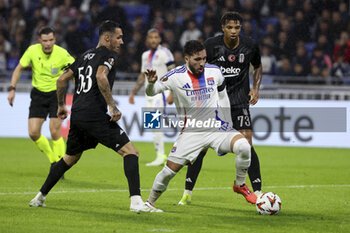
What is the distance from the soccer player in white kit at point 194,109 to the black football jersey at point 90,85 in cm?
56

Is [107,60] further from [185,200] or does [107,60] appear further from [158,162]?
[158,162]

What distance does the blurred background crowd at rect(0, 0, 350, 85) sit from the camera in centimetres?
1836

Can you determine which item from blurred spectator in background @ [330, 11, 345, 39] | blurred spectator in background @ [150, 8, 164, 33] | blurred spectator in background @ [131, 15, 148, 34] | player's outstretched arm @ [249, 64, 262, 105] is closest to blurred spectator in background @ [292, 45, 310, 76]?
blurred spectator in background @ [330, 11, 345, 39]

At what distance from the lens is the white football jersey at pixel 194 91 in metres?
7.40

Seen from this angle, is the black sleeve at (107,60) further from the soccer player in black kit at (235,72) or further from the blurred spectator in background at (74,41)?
the blurred spectator in background at (74,41)

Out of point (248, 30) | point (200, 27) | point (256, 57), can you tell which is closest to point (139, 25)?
point (200, 27)

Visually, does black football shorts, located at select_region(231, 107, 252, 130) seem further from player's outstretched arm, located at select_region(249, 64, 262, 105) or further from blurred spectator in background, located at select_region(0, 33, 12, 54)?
blurred spectator in background, located at select_region(0, 33, 12, 54)

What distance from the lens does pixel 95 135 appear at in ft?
24.2

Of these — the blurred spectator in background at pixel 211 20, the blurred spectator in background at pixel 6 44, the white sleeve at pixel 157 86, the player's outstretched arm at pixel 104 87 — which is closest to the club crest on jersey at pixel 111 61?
the player's outstretched arm at pixel 104 87

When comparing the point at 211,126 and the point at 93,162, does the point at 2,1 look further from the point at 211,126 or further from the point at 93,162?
the point at 211,126

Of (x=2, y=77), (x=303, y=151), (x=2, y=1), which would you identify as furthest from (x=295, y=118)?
(x=2, y=1)

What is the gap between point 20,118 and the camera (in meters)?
18.8

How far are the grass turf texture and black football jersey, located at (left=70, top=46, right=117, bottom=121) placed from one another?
107cm

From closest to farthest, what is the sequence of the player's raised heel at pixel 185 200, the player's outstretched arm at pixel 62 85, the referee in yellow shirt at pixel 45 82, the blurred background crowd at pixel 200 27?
the player's outstretched arm at pixel 62 85 < the player's raised heel at pixel 185 200 < the referee in yellow shirt at pixel 45 82 < the blurred background crowd at pixel 200 27
